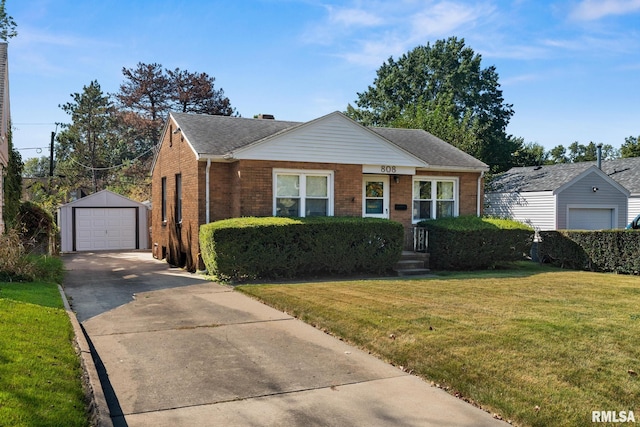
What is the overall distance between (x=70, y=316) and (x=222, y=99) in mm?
37106

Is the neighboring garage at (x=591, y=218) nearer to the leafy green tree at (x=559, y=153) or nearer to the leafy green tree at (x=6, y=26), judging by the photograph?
the leafy green tree at (x=6, y=26)

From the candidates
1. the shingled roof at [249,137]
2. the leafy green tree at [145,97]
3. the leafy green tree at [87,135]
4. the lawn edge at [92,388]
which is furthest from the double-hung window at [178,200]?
the leafy green tree at [87,135]

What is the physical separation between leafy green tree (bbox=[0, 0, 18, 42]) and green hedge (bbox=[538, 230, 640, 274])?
33.8 meters

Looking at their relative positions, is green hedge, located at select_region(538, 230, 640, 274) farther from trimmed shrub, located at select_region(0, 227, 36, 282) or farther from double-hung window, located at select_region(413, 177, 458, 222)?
trimmed shrub, located at select_region(0, 227, 36, 282)

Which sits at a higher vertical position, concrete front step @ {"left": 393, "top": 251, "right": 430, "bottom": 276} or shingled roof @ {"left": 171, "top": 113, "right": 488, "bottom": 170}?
shingled roof @ {"left": 171, "top": 113, "right": 488, "bottom": 170}

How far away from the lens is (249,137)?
16.1 metres

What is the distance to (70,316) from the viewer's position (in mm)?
7988

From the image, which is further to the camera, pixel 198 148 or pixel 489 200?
pixel 489 200

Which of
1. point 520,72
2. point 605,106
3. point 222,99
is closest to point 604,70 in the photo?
point 520,72

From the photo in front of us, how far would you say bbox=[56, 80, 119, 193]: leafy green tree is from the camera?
45469mm

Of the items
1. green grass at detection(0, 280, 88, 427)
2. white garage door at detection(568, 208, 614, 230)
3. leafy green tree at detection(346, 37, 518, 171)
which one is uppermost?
leafy green tree at detection(346, 37, 518, 171)

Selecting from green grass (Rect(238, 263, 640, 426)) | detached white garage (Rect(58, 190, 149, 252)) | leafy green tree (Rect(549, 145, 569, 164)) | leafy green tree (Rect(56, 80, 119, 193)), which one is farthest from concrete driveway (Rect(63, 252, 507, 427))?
leafy green tree (Rect(549, 145, 569, 164))

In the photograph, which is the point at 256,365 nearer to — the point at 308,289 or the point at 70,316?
the point at 70,316

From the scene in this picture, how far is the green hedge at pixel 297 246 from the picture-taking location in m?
12.5
